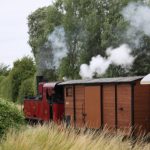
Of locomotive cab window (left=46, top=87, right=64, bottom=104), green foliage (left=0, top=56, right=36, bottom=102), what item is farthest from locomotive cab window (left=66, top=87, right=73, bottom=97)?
green foliage (left=0, top=56, right=36, bottom=102)

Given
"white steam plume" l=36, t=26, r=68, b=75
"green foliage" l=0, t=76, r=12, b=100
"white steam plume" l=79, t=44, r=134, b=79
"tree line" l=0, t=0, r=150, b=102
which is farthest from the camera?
"green foliage" l=0, t=76, r=12, b=100

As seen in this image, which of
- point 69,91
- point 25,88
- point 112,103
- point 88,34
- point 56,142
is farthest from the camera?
point 25,88

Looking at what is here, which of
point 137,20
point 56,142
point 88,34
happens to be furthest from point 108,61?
point 56,142

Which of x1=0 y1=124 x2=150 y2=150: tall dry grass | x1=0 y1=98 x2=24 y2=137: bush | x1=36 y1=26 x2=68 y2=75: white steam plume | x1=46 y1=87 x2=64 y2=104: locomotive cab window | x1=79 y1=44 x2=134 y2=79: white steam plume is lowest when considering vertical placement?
x1=0 y1=124 x2=150 y2=150: tall dry grass

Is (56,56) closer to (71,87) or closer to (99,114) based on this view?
(71,87)

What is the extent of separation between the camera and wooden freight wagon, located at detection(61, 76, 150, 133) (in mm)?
16656

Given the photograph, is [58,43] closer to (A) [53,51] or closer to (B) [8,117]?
(A) [53,51]

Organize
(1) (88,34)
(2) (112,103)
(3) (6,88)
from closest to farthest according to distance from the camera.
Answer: (2) (112,103), (1) (88,34), (3) (6,88)

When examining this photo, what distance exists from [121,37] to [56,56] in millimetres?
9289

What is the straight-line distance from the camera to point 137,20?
30328 millimetres

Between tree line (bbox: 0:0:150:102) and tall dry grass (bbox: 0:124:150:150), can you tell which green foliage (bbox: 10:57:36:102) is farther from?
tall dry grass (bbox: 0:124:150:150)

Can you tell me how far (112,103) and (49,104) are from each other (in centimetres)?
677

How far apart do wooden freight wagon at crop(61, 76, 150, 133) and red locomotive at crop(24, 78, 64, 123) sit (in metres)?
2.12

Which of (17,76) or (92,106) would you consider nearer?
(92,106)
